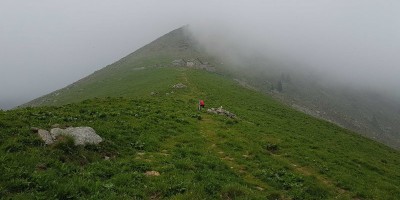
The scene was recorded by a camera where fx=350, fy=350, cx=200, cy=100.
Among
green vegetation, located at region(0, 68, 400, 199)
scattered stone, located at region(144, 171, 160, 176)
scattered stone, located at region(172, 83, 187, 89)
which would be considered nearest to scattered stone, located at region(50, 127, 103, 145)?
green vegetation, located at region(0, 68, 400, 199)

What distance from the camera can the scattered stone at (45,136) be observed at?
1789cm

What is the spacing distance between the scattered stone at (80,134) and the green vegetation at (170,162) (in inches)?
17.1

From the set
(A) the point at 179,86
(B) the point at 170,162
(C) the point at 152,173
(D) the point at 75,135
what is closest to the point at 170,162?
(B) the point at 170,162

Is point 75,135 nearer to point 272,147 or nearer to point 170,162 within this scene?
point 170,162

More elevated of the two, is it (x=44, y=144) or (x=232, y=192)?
(x=44, y=144)

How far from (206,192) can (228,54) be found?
17826cm

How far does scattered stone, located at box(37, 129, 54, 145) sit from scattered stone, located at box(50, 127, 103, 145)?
25 cm

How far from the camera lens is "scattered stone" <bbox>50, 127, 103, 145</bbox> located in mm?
18766

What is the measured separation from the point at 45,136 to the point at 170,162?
6762 millimetres

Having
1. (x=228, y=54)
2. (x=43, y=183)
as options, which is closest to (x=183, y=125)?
(x=43, y=183)

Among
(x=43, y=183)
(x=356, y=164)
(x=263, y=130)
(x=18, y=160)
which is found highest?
(x=18, y=160)

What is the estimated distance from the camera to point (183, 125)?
98.7 feet

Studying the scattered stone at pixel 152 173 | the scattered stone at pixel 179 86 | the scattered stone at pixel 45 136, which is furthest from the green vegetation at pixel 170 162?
the scattered stone at pixel 179 86

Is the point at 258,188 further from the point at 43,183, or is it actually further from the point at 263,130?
the point at 263,130
